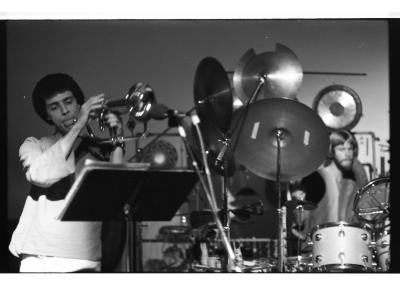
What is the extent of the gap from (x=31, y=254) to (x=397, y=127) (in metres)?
2.52

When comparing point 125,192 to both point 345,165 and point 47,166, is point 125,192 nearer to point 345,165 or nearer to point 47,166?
point 47,166

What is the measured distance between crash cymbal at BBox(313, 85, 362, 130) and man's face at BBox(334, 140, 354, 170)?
155 millimetres

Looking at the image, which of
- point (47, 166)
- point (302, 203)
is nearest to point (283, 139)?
point (302, 203)

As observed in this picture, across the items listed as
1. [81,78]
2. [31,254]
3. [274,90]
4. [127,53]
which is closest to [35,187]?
[31,254]

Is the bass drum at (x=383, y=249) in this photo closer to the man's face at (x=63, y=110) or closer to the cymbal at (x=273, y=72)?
the cymbal at (x=273, y=72)

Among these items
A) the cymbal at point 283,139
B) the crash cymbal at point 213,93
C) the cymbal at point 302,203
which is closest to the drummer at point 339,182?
the cymbal at point 302,203

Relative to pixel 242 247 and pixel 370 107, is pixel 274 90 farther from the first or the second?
pixel 242 247

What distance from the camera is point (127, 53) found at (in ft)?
15.4

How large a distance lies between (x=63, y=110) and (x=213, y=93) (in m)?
0.98

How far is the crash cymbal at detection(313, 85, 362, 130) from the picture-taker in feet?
16.5

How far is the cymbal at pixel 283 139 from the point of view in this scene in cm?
450
